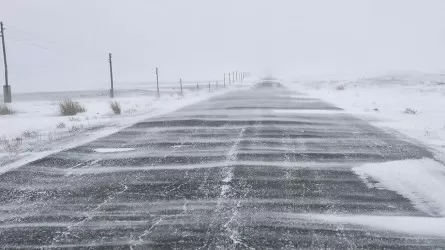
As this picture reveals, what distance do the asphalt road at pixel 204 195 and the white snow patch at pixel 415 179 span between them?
0.65ft

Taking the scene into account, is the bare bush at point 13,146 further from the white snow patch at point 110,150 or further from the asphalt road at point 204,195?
the white snow patch at point 110,150

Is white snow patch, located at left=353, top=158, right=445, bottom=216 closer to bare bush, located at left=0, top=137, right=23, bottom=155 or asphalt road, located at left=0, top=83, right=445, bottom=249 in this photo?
asphalt road, located at left=0, top=83, right=445, bottom=249

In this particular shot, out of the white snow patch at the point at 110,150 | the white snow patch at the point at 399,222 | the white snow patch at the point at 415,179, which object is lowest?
the white snow patch at the point at 415,179

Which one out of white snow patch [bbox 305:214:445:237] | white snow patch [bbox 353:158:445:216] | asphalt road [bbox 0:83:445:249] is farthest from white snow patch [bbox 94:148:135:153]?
white snow patch [bbox 305:214:445:237]

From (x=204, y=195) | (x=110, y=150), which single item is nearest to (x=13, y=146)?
(x=110, y=150)

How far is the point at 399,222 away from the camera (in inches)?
179

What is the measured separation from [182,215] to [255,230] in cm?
87

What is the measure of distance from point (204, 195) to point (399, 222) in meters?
2.22

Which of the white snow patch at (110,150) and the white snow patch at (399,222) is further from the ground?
the white snow patch at (110,150)

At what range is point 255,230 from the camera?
426cm

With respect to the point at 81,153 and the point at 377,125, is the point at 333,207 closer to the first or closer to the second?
the point at 81,153

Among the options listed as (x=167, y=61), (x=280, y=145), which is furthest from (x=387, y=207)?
(x=167, y=61)

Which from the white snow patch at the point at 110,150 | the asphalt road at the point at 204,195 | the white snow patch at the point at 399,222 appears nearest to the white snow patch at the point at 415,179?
the asphalt road at the point at 204,195

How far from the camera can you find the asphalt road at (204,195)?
4.11 metres
